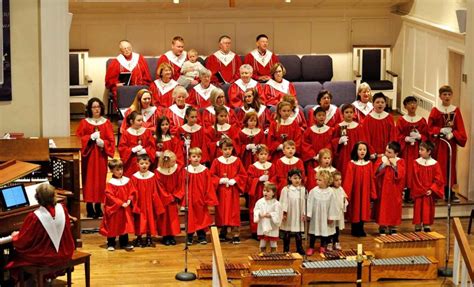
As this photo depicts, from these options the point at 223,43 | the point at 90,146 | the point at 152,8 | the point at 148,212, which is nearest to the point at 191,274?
the point at 148,212

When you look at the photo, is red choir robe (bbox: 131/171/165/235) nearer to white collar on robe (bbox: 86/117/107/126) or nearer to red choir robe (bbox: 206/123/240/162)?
white collar on robe (bbox: 86/117/107/126)

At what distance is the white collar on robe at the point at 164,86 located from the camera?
15.2 m

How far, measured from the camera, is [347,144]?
14.1 meters

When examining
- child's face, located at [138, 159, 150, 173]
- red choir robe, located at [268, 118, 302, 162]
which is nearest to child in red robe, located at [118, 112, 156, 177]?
child's face, located at [138, 159, 150, 173]

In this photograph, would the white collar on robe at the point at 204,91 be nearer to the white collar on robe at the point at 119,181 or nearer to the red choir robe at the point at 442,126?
the white collar on robe at the point at 119,181

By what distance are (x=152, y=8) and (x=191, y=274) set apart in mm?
7002

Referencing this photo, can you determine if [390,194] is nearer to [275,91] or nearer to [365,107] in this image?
[365,107]

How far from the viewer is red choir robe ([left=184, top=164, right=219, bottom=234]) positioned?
43.4ft

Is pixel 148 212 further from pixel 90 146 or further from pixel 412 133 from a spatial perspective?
pixel 412 133

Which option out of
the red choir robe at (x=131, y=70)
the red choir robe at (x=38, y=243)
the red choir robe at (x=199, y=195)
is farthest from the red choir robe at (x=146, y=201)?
the red choir robe at (x=131, y=70)

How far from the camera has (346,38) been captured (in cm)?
1895

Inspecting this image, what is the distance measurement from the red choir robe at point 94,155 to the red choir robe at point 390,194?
3.12 m

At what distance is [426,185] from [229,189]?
2.28m

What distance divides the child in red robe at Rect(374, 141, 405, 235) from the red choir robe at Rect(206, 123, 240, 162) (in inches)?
65.5
